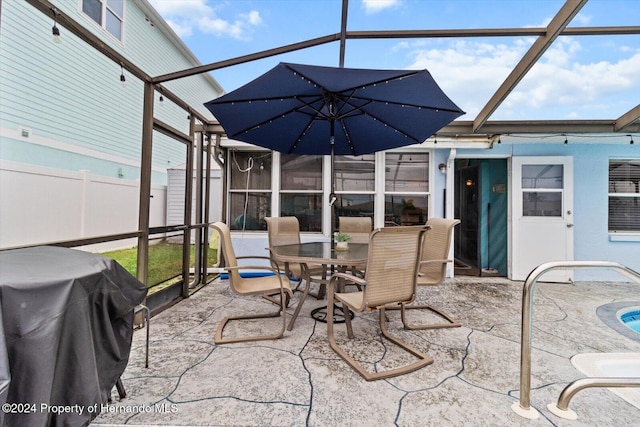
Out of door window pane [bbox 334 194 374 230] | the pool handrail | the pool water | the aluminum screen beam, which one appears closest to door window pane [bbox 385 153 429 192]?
door window pane [bbox 334 194 374 230]

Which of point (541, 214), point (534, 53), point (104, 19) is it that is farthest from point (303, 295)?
point (104, 19)

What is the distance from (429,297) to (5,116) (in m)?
6.60

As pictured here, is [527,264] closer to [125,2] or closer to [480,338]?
[480,338]

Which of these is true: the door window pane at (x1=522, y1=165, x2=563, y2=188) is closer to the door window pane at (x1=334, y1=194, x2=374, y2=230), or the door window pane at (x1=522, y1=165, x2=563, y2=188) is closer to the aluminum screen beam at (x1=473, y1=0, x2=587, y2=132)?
the aluminum screen beam at (x1=473, y1=0, x2=587, y2=132)

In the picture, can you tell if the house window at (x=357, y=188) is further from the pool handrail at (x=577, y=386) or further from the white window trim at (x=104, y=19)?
the white window trim at (x=104, y=19)

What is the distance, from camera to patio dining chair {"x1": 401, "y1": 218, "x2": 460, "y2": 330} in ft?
9.98

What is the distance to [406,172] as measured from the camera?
18.0 ft

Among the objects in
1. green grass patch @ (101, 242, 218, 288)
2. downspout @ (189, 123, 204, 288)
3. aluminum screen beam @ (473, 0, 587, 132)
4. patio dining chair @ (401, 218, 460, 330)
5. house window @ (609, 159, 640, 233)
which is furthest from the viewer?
house window @ (609, 159, 640, 233)

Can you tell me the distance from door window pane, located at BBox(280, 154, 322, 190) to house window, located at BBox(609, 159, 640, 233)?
521 cm

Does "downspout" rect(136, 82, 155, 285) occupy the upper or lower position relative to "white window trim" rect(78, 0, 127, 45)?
lower

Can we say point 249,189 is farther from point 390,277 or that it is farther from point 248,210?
point 390,277

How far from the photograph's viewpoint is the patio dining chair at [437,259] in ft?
9.98

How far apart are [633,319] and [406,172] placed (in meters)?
3.64

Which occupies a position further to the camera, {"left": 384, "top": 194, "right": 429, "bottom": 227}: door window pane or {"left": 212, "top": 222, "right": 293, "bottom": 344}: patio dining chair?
{"left": 384, "top": 194, "right": 429, "bottom": 227}: door window pane
